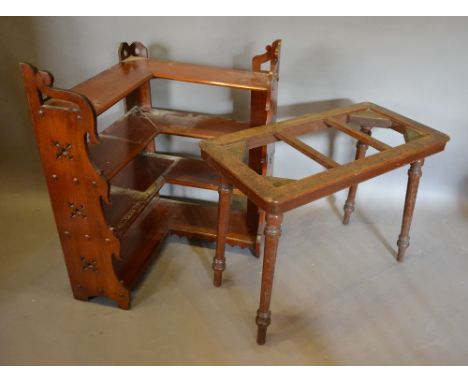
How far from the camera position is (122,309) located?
2035 millimetres

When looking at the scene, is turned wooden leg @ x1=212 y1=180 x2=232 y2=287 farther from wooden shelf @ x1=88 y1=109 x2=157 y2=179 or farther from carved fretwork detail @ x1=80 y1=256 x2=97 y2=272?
carved fretwork detail @ x1=80 y1=256 x2=97 y2=272

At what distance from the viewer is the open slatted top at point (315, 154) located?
156 cm

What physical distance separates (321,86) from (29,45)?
170 cm

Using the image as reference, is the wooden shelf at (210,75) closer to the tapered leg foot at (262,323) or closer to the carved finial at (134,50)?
the carved finial at (134,50)

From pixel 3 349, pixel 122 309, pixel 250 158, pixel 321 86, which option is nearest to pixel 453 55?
pixel 321 86

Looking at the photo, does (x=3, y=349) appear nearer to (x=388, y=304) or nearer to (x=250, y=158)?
(x=250, y=158)

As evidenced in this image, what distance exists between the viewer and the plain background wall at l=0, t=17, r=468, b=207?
2387mm

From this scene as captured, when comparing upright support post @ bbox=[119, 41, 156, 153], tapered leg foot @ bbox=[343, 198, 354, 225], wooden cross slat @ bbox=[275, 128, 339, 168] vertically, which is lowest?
tapered leg foot @ bbox=[343, 198, 354, 225]

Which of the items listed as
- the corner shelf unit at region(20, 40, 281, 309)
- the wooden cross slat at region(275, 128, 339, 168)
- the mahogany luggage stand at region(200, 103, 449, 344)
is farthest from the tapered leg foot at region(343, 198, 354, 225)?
the wooden cross slat at region(275, 128, 339, 168)

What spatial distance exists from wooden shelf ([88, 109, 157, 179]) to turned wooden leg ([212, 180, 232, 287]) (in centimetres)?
42

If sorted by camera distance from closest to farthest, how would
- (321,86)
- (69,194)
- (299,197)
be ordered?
(299,197)
(69,194)
(321,86)

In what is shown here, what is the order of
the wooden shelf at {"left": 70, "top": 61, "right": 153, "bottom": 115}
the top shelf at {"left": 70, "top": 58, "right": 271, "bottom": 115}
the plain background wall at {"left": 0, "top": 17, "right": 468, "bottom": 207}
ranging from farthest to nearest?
the plain background wall at {"left": 0, "top": 17, "right": 468, "bottom": 207}
the top shelf at {"left": 70, "top": 58, "right": 271, "bottom": 115}
the wooden shelf at {"left": 70, "top": 61, "right": 153, "bottom": 115}

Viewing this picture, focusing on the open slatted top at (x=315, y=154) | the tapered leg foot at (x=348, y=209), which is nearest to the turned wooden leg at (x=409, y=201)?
the open slatted top at (x=315, y=154)

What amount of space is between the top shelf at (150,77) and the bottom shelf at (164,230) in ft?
2.62
